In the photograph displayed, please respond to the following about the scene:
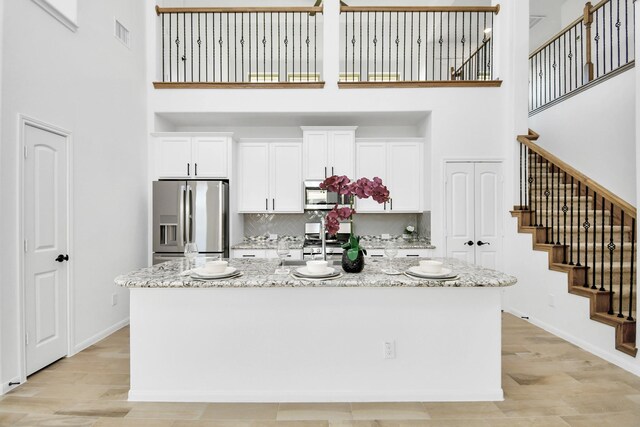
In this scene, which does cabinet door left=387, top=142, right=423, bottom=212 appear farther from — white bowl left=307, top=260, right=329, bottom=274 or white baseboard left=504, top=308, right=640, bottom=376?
white bowl left=307, top=260, right=329, bottom=274

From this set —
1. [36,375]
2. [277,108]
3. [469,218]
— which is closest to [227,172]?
[277,108]

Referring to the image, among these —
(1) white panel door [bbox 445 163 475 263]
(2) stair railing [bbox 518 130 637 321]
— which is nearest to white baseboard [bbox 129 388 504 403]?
(2) stair railing [bbox 518 130 637 321]

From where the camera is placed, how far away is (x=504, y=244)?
15.5 feet

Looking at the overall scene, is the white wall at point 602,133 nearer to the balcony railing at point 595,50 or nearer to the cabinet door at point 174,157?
the balcony railing at point 595,50

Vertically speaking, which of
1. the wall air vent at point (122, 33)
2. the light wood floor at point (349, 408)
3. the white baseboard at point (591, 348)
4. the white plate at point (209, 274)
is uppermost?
the wall air vent at point (122, 33)

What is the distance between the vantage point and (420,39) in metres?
5.29

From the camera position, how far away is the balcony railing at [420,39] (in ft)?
15.5

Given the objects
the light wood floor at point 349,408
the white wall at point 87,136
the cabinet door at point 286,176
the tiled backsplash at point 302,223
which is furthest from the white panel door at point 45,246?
the tiled backsplash at point 302,223

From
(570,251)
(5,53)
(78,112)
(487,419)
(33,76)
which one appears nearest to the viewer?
(487,419)

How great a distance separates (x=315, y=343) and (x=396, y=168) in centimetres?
339

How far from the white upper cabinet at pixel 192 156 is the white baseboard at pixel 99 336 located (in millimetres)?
1957

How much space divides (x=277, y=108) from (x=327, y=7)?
1.58 metres

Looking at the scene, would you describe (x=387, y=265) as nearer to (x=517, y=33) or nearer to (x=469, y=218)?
(x=469, y=218)

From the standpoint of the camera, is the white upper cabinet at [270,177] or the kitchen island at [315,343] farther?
the white upper cabinet at [270,177]
